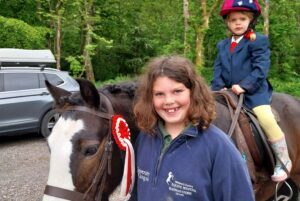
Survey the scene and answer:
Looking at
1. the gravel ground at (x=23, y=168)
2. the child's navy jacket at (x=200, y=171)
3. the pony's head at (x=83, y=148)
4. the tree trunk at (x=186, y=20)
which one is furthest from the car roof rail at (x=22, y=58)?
the child's navy jacket at (x=200, y=171)

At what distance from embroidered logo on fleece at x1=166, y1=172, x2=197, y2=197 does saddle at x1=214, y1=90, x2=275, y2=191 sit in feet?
3.72

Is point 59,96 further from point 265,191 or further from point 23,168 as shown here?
point 23,168

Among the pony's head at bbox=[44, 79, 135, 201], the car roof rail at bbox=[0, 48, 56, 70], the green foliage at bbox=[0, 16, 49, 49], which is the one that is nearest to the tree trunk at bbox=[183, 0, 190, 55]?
the car roof rail at bbox=[0, 48, 56, 70]

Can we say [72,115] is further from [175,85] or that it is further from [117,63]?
[117,63]

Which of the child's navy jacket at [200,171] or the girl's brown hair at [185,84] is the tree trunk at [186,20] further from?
the child's navy jacket at [200,171]

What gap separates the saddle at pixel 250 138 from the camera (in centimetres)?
289

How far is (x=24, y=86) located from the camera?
984 cm

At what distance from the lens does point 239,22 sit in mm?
3182

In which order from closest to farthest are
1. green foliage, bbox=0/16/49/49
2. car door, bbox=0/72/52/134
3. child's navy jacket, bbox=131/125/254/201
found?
child's navy jacket, bbox=131/125/254/201, car door, bbox=0/72/52/134, green foliage, bbox=0/16/49/49

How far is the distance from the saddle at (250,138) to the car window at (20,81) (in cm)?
784

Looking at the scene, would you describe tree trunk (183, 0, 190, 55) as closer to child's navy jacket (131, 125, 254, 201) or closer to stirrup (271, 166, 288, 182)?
stirrup (271, 166, 288, 182)

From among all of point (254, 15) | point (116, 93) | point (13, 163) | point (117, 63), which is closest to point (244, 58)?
point (254, 15)

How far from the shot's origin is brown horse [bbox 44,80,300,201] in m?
1.98

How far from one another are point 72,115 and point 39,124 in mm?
8254
